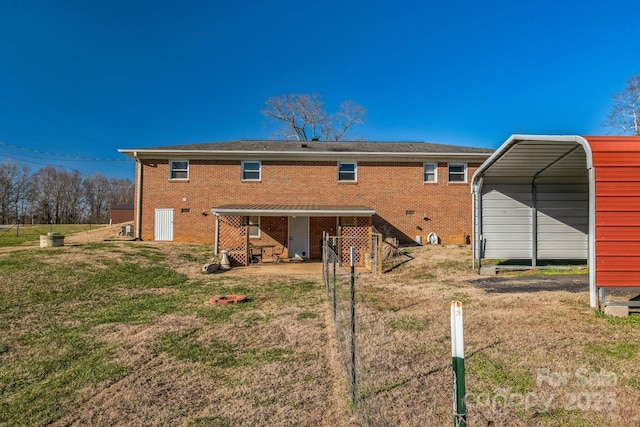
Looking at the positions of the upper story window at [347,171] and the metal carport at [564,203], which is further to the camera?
the upper story window at [347,171]

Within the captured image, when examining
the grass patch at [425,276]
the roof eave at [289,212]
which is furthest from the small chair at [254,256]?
the grass patch at [425,276]

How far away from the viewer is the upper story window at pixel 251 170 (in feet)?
60.2

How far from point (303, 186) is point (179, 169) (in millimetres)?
6696

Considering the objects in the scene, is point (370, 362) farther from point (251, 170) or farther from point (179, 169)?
point (179, 169)

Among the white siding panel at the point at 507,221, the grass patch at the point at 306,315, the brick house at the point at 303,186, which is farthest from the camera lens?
the brick house at the point at 303,186

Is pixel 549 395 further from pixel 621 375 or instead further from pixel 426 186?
pixel 426 186

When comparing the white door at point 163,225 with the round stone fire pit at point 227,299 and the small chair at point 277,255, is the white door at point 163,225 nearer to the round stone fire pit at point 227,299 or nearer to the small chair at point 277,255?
the small chair at point 277,255

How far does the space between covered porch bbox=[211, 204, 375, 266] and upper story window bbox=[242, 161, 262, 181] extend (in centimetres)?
201

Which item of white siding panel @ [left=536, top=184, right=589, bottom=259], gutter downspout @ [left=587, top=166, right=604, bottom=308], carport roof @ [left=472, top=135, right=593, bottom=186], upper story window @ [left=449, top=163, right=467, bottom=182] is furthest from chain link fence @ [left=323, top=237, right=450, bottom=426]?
upper story window @ [left=449, top=163, right=467, bottom=182]

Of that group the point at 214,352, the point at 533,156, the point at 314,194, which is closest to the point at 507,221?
the point at 533,156

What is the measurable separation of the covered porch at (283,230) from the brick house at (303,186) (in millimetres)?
1198

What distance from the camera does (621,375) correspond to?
372cm

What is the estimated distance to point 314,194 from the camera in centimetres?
1827

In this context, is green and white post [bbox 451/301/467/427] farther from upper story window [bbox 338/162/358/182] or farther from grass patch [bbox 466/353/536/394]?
upper story window [bbox 338/162/358/182]
